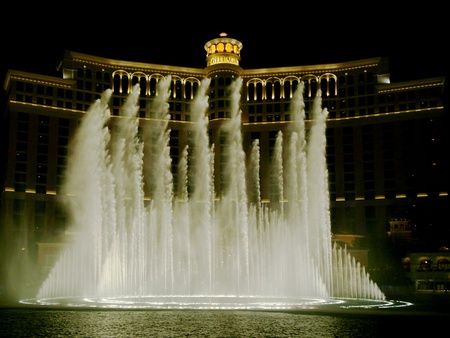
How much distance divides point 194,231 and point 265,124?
28.6 m

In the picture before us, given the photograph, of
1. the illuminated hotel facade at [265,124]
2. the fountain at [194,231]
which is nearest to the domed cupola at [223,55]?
the illuminated hotel facade at [265,124]

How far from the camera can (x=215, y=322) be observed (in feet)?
72.6

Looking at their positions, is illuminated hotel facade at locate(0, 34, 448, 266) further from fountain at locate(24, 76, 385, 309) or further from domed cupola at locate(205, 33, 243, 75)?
fountain at locate(24, 76, 385, 309)

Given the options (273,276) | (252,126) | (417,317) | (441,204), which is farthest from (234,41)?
(417,317)

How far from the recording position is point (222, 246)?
49.0 metres

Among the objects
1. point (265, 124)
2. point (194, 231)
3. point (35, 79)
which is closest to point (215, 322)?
point (194, 231)

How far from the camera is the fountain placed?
137ft

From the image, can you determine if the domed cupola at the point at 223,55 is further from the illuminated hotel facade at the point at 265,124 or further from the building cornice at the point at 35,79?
the building cornice at the point at 35,79

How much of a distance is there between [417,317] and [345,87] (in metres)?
68.7

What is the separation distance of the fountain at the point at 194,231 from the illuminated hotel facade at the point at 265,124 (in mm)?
1672

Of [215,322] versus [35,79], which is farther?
[35,79]

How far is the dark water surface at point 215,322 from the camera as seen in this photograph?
62.0 ft

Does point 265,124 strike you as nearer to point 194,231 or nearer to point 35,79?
point 194,231

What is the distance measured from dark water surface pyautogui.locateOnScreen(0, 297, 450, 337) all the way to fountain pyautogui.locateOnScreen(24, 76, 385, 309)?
4018 millimetres
